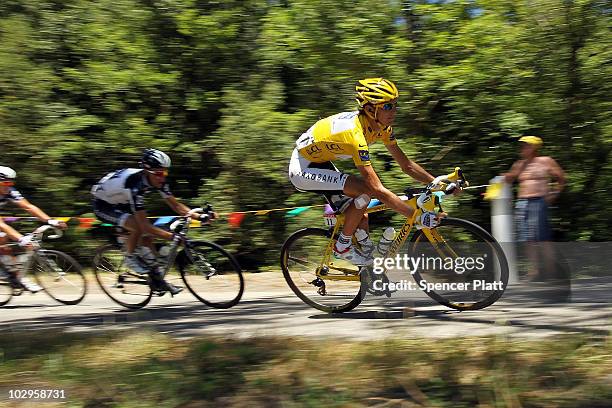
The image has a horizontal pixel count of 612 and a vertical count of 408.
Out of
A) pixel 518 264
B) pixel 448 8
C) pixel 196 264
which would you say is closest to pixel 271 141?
pixel 448 8

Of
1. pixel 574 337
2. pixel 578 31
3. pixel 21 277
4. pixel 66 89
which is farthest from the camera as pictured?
pixel 66 89

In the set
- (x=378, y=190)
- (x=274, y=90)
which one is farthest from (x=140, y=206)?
(x=274, y=90)

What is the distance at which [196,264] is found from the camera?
7945 mm

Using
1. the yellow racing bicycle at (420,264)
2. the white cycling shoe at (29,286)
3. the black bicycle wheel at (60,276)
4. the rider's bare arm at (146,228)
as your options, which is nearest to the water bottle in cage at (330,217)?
the yellow racing bicycle at (420,264)

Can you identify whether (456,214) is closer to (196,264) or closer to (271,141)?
(271,141)

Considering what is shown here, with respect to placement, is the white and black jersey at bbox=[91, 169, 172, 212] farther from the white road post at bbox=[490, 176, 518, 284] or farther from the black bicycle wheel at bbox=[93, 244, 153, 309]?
the white road post at bbox=[490, 176, 518, 284]

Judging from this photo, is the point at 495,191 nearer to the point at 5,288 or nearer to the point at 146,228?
the point at 146,228

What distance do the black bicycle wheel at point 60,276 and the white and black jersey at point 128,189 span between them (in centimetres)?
105

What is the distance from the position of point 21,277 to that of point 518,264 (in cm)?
547

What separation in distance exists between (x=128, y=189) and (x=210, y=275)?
49.0 inches

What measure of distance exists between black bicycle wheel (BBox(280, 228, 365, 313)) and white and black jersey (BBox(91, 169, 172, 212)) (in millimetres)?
1727

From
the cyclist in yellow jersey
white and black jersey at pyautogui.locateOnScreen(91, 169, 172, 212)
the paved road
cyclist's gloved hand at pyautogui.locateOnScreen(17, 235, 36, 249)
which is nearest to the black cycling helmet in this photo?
white and black jersey at pyautogui.locateOnScreen(91, 169, 172, 212)

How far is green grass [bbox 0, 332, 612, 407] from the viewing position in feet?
14.8

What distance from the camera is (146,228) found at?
7.98 meters
